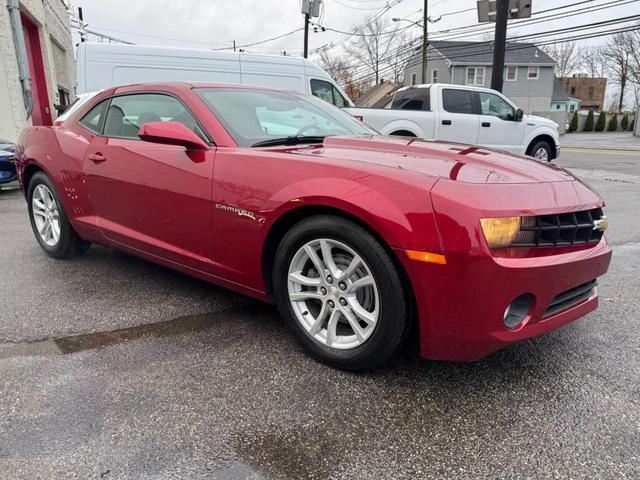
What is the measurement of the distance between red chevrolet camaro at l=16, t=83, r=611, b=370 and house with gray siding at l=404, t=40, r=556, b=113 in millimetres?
40362

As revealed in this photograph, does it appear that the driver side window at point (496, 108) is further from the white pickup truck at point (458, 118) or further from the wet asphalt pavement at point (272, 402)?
the wet asphalt pavement at point (272, 402)

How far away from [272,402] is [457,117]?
8.95 m

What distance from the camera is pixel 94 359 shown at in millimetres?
2607

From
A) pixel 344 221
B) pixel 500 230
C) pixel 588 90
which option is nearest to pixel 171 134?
pixel 344 221

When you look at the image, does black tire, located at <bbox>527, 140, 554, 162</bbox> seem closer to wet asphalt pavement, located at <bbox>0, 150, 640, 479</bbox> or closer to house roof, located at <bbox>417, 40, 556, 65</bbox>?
wet asphalt pavement, located at <bbox>0, 150, 640, 479</bbox>

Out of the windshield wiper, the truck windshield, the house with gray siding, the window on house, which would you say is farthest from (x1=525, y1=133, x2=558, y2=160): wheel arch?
the window on house

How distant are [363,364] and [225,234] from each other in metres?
1.06

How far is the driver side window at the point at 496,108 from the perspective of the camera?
1039 centimetres

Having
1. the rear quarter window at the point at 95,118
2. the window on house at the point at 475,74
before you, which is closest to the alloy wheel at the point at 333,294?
the rear quarter window at the point at 95,118

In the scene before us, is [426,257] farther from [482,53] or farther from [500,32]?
[482,53]

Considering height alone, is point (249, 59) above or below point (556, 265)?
above

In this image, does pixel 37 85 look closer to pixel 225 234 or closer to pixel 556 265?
pixel 225 234

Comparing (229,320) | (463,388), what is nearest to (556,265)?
(463,388)

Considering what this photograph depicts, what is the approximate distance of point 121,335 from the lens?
2898 mm
